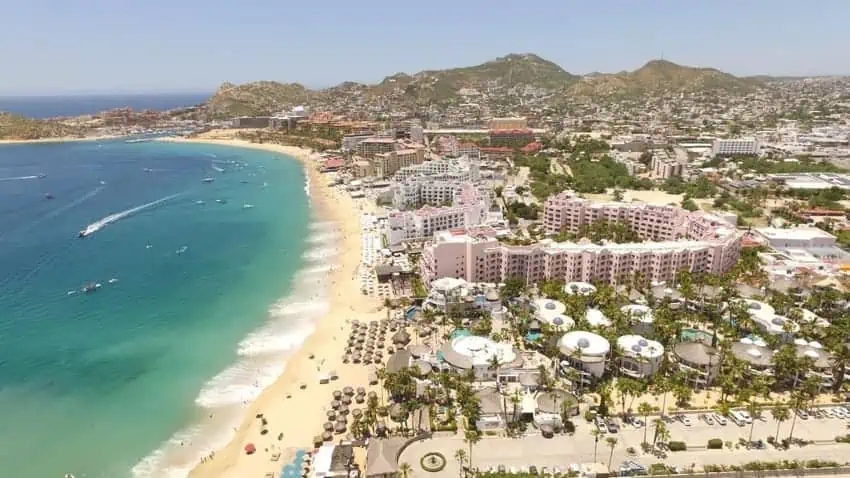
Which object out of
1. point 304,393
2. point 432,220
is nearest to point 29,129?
point 432,220

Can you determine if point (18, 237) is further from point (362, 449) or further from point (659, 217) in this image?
point (659, 217)

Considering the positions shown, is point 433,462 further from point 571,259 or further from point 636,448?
point 571,259


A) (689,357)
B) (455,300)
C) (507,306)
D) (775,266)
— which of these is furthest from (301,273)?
(775,266)

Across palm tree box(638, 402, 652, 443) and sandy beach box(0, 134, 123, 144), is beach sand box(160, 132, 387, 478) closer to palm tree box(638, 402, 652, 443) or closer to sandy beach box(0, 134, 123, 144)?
palm tree box(638, 402, 652, 443)

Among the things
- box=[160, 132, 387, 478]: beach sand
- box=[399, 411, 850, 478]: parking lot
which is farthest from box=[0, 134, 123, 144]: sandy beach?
box=[399, 411, 850, 478]: parking lot

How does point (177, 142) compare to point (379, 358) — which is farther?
point (177, 142)

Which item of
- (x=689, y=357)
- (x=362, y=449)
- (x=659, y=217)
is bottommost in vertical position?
(x=362, y=449)
